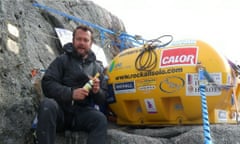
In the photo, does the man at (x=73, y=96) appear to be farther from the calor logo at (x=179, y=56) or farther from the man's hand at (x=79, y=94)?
the calor logo at (x=179, y=56)

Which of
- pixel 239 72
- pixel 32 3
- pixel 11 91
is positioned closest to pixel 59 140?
pixel 11 91

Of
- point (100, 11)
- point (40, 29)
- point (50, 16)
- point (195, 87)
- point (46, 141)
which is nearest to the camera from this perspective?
point (46, 141)

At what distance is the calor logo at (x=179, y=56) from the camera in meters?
3.15

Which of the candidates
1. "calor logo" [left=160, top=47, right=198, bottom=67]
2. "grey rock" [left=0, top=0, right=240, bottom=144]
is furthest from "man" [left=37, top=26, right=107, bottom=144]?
"calor logo" [left=160, top=47, right=198, bottom=67]

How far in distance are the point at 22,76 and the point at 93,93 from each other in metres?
0.90

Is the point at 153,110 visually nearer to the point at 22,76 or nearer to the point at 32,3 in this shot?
the point at 22,76

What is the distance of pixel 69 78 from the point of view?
316 centimetres

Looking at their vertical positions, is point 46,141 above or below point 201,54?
below

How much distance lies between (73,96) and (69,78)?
0.34 m

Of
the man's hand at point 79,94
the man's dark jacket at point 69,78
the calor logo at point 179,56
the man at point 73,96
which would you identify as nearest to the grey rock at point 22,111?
the man at point 73,96

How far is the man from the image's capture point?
108 inches

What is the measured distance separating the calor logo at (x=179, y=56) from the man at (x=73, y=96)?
0.75 metres

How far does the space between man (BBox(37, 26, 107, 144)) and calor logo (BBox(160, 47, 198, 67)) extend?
0.75m

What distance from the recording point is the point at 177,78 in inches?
124
